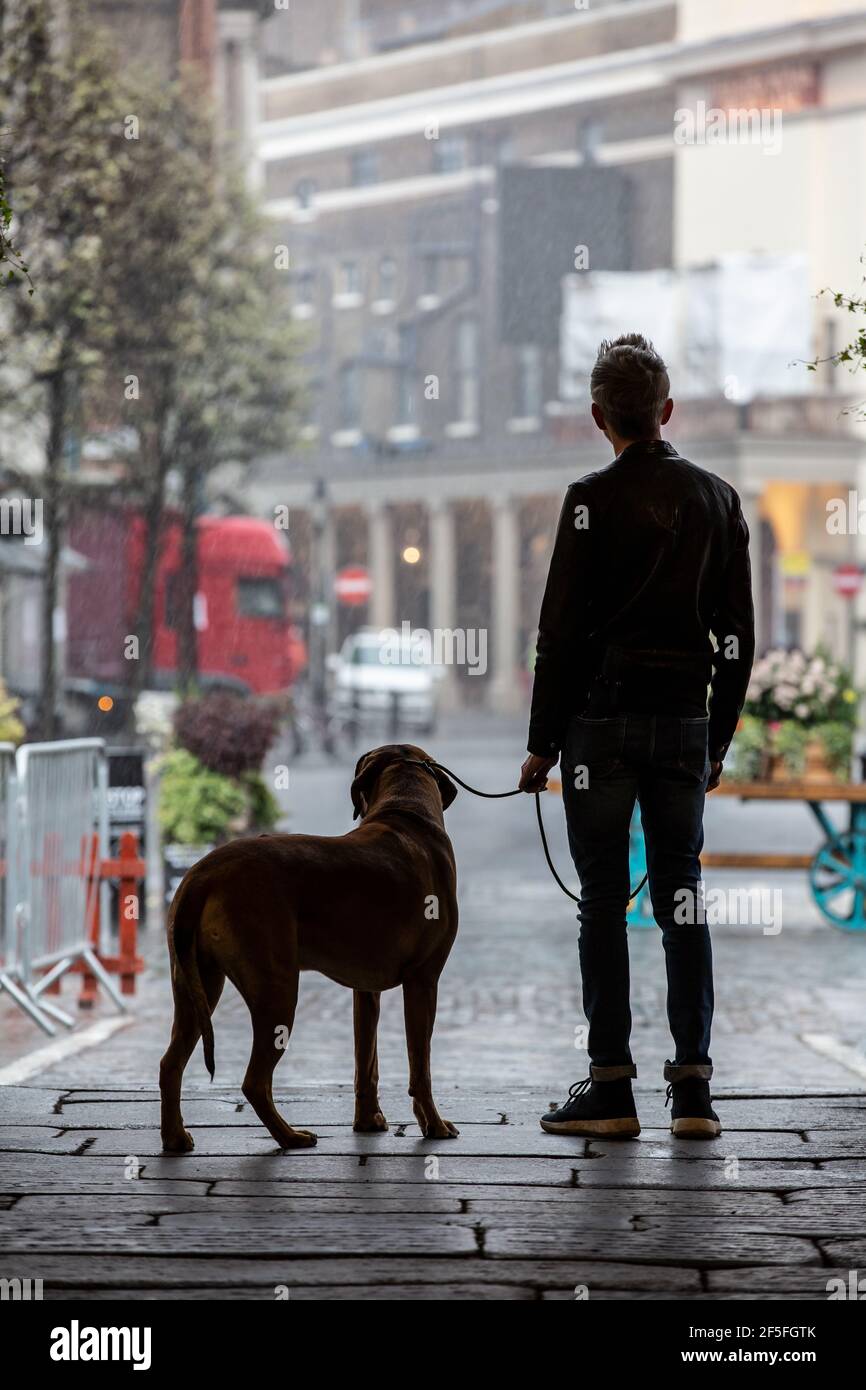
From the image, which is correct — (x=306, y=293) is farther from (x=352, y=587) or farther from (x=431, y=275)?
(x=352, y=587)

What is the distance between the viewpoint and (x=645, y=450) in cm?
577

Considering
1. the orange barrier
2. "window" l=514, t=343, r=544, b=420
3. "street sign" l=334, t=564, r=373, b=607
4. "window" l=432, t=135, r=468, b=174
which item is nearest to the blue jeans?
the orange barrier

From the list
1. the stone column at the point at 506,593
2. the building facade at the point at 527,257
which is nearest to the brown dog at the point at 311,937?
the building facade at the point at 527,257

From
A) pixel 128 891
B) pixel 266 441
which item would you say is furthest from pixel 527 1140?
pixel 266 441

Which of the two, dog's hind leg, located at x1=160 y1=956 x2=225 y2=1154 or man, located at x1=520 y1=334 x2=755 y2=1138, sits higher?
man, located at x1=520 y1=334 x2=755 y2=1138

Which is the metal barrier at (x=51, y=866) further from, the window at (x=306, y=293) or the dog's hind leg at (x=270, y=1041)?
the window at (x=306, y=293)

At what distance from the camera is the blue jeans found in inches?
224

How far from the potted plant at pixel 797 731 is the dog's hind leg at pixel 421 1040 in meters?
8.54

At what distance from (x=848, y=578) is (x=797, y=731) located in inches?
1368

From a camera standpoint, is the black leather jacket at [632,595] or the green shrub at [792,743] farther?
the green shrub at [792,743]

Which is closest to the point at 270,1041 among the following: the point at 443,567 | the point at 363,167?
the point at 443,567

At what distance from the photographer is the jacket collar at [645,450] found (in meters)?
5.75

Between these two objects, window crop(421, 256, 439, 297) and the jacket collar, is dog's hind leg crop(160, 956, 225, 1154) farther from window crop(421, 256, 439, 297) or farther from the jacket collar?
window crop(421, 256, 439, 297)

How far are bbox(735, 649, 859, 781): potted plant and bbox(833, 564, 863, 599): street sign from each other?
34.3 metres
